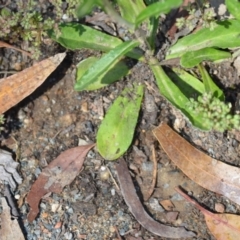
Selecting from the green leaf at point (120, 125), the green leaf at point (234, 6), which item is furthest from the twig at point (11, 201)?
the green leaf at point (234, 6)

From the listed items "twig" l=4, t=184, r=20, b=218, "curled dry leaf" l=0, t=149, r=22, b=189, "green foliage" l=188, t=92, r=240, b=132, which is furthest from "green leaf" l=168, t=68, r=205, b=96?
"twig" l=4, t=184, r=20, b=218

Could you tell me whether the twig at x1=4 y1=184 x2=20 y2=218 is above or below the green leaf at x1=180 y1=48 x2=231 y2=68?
below

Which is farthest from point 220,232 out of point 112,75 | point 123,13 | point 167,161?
point 123,13

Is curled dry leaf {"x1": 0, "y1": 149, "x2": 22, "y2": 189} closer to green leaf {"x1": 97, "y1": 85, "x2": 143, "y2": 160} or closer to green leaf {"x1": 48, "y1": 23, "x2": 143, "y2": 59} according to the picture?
green leaf {"x1": 97, "y1": 85, "x2": 143, "y2": 160}

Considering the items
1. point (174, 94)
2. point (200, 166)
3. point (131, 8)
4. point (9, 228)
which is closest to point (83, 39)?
point (131, 8)

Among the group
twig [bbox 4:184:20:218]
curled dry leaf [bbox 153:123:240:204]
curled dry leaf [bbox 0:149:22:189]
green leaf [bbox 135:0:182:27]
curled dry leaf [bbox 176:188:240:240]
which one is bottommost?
curled dry leaf [bbox 176:188:240:240]

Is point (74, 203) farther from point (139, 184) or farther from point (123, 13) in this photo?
point (123, 13)

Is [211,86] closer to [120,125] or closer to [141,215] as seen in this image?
[120,125]
